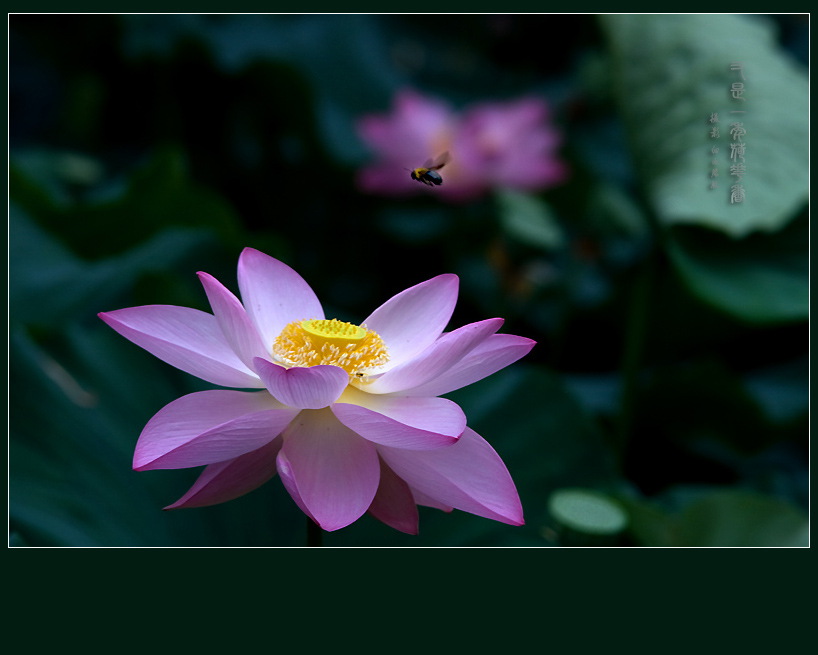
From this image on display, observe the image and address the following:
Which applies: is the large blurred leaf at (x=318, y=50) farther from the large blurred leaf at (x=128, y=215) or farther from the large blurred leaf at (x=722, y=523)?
the large blurred leaf at (x=722, y=523)

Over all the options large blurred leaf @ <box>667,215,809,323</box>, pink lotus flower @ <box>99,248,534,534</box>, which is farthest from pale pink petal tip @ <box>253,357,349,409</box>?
large blurred leaf @ <box>667,215,809,323</box>

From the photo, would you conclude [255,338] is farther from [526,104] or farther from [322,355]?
[526,104]

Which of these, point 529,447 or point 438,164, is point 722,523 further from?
point 438,164

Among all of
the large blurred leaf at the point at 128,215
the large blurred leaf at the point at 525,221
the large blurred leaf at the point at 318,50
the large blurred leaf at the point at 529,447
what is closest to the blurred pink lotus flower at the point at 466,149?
the large blurred leaf at the point at 525,221

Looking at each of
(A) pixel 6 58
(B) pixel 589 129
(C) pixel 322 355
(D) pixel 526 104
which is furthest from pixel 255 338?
(B) pixel 589 129

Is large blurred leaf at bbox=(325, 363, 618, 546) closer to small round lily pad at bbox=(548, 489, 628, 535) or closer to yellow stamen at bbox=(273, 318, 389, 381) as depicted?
small round lily pad at bbox=(548, 489, 628, 535)

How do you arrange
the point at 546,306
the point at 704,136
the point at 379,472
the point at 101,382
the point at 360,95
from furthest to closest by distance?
1. the point at 360,95
2. the point at 546,306
3. the point at 704,136
4. the point at 101,382
5. the point at 379,472

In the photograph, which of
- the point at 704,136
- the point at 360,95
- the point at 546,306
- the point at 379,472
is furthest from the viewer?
the point at 360,95
